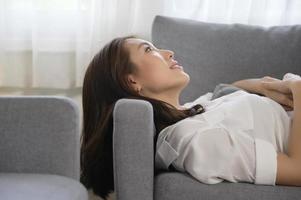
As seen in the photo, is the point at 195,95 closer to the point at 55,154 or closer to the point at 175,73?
the point at 175,73

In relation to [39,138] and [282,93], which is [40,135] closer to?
[39,138]

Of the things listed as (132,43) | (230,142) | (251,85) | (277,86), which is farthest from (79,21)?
(230,142)

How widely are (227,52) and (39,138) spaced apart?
0.83 metres

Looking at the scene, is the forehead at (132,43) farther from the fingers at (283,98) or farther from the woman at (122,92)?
the fingers at (283,98)

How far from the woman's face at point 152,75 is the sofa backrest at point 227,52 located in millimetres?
339

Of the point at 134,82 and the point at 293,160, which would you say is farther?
the point at 134,82

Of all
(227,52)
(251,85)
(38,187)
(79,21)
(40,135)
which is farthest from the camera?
(79,21)

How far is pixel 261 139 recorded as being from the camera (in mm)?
1161

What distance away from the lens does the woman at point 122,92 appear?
4.31ft

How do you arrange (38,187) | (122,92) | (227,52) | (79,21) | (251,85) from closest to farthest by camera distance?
(38,187), (122,92), (251,85), (227,52), (79,21)

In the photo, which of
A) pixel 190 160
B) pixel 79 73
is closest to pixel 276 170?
pixel 190 160

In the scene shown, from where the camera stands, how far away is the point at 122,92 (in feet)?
4.42

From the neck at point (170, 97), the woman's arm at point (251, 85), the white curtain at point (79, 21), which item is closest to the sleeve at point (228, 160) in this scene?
the neck at point (170, 97)

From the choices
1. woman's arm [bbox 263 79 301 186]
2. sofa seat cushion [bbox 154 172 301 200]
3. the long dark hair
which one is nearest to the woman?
the long dark hair
